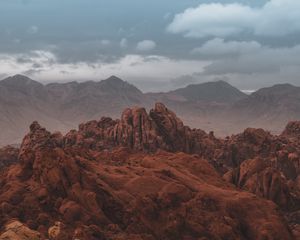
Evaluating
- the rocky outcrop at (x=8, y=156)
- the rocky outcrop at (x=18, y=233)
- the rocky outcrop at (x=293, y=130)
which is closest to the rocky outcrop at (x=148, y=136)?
the rocky outcrop at (x=8, y=156)

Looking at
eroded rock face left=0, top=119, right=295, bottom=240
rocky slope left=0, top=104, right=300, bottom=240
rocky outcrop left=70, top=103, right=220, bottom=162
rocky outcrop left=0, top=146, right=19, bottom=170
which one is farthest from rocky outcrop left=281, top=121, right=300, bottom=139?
eroded rock face left=0, top=119, right=295, bottom=240

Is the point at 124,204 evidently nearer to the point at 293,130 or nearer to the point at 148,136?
the point at 148,136

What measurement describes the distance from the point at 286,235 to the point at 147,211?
35.8 feet

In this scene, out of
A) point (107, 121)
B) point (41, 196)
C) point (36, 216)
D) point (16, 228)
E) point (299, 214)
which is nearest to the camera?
point (16, 228)

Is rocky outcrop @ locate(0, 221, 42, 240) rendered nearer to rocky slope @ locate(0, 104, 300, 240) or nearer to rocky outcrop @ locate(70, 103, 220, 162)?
rocky slope @ locate(0, 104, 300, 240)

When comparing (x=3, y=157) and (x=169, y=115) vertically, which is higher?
(x=169, y=115)

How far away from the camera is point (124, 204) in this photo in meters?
49.3

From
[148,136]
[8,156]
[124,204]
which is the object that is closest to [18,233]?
[124,204]

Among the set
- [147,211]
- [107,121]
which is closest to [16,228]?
[147,211]

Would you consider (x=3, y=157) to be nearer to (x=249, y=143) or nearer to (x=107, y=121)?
(x=107, y=121)

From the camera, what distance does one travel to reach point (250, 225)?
1937 inches

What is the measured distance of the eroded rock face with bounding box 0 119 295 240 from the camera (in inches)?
1740

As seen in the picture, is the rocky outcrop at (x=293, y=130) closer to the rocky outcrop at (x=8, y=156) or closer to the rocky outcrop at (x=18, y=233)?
the rocky outcrop at (x=8, y=156)

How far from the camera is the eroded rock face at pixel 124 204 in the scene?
44188 mm
